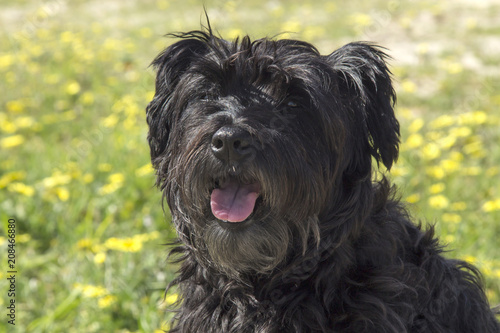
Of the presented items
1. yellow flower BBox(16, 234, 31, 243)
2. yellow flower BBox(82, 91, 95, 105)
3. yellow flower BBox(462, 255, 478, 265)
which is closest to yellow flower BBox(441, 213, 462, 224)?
yellow flower BBox(462, 255, 478, 265)

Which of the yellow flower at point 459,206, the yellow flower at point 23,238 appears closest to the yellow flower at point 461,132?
the yellow flower at point 459,206

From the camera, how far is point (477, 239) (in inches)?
171

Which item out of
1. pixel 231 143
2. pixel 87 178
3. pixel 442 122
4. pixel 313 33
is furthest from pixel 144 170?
pixel 313 33

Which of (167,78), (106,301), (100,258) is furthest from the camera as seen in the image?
(100,258)

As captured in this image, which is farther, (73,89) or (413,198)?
(73,89)

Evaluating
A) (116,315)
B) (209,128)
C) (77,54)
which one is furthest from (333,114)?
(77,54)

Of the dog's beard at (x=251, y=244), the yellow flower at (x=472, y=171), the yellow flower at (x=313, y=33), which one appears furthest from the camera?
the yellow flower at (x=313, y=33)

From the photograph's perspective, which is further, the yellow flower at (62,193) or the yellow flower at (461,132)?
the yellow flower at (461,132)

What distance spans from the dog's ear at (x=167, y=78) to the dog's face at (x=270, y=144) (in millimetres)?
102

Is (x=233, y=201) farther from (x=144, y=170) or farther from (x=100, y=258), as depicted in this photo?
(x=144, y=170)

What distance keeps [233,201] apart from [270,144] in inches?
12.7

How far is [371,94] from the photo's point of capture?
254 centimetres

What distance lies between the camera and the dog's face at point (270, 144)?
7.60 feet

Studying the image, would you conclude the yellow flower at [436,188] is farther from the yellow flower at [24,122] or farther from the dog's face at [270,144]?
the yellow flower at [24,122]
